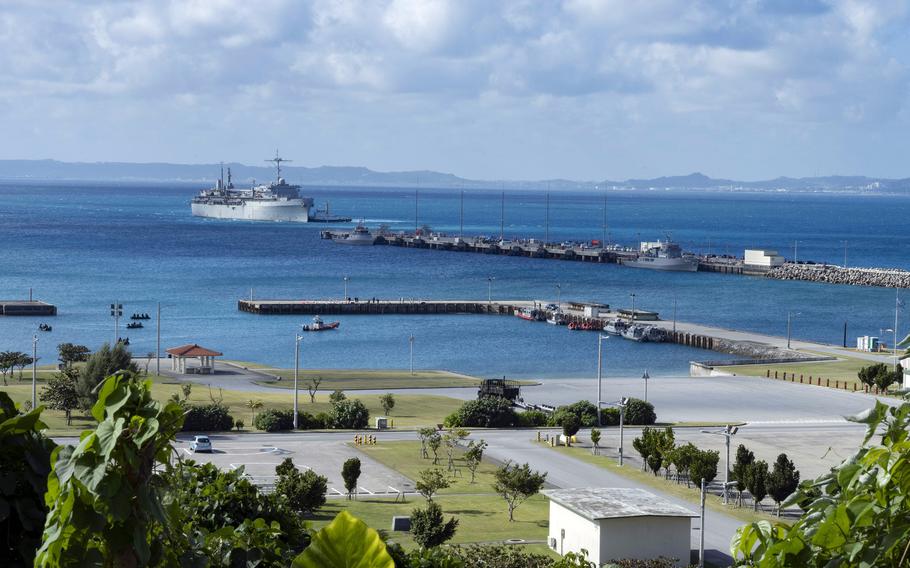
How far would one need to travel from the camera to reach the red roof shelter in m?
59.7

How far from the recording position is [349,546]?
11.5 feet

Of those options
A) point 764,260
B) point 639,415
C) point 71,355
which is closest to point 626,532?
point 639,415

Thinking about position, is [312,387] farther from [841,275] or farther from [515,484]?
[841,275]

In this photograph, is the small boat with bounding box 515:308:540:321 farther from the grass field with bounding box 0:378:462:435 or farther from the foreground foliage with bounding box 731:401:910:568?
the foreground foliage with bounding box 731:401:910:568

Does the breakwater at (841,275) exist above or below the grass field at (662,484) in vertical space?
above

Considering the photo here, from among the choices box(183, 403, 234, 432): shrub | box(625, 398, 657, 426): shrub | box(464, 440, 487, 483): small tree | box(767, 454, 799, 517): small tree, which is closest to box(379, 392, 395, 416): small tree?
box(183, 403, 234, 432): shrub

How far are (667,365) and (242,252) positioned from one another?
98.0 metres

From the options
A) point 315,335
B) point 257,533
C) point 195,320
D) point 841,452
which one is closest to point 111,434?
point 257,533

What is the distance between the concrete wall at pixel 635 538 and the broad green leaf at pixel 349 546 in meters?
23.1

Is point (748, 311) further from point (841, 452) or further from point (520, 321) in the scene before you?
point (841, 452)

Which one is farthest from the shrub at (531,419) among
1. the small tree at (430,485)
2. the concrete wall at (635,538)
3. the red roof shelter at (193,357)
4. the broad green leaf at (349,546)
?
the broad green leaf at (349,546)

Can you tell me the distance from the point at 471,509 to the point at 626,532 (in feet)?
18.4

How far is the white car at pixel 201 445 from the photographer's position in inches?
1460

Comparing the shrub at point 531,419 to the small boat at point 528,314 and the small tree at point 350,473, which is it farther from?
the small boat at point 528,314
